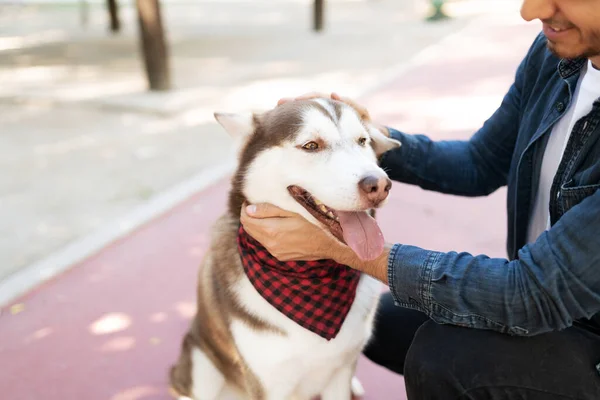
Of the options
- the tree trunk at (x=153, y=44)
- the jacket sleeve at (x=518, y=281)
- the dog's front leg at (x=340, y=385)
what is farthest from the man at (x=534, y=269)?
the tree trunk at (x=153, y=44)

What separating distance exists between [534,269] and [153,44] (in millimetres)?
6782

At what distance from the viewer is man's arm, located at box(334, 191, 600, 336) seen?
5.38 feet

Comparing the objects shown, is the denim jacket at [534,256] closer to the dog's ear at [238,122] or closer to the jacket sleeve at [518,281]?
the jacket sleeve at [518,281]

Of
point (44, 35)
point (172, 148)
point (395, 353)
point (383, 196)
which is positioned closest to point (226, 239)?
point (383, 196)

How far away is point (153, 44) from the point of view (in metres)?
7.60

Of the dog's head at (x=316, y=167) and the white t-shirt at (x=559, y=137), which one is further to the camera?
the white t-shirt at (x=559, y=137)

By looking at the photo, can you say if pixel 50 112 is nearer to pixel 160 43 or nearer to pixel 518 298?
pixel 160 43

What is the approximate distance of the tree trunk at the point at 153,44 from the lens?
290 inches

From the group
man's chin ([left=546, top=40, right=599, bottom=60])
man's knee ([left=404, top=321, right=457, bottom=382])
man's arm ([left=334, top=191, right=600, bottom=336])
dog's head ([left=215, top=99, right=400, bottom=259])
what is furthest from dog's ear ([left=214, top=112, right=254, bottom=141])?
man's chin ([left=546, top=40, right=599, bottom=60])

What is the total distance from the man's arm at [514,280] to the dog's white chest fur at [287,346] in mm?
366

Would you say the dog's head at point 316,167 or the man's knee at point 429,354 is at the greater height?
the dog's head at point 316,167

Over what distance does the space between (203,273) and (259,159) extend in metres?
0.67

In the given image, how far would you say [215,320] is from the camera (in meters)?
2.31

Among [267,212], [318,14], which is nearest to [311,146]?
[267,212]
